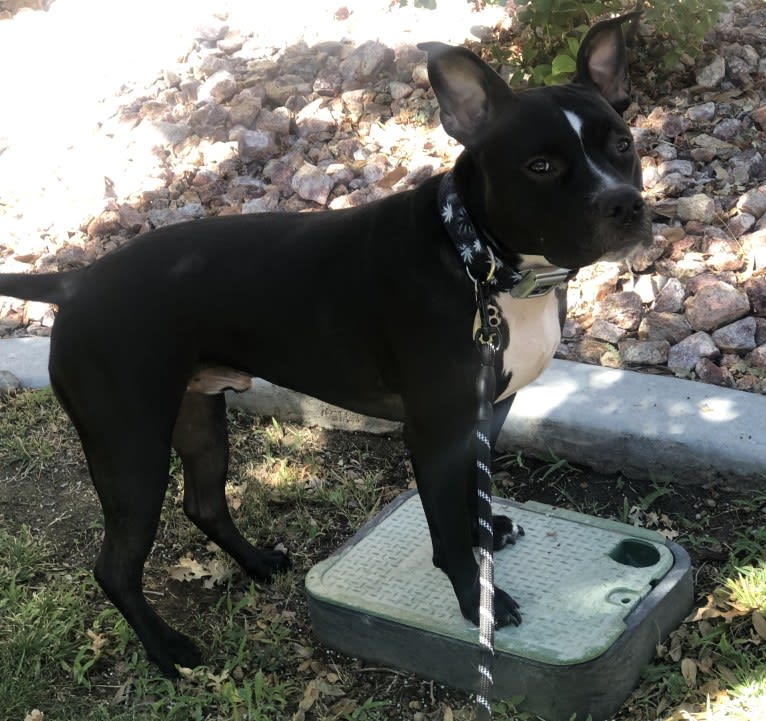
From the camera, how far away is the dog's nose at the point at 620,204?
246 cm

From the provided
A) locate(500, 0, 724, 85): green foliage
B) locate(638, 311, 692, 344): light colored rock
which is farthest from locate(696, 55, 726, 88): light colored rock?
locate(638, 311, 692, 344): light colored rock

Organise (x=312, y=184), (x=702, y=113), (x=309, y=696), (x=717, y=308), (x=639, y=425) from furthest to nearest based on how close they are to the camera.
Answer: (x=312, y=184) < (x=702, y=113) < (x=717, y=308) < (x=639, y=425) < (x=309, y=696)

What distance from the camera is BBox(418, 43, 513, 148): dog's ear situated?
2.62 metres

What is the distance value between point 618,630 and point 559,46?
3.11 metres

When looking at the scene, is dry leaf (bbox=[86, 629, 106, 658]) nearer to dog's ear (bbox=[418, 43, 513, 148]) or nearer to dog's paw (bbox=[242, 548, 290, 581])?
dog's paw (bbox=[242, 548, 290, 581])

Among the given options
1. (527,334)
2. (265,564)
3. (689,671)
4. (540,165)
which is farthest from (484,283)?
(265,564)

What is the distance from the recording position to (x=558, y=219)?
253cm

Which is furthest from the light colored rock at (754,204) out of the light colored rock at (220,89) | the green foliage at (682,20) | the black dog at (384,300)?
the light colored rock at (220,89)

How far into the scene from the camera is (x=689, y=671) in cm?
292

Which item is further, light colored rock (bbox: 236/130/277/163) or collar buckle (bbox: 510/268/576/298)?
light colored rock (bbox: 236/130/277/163)

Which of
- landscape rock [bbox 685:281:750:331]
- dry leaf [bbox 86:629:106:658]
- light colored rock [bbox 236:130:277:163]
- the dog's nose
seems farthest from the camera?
light colored rock [bbox 236:130:277:163]

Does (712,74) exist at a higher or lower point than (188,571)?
higher

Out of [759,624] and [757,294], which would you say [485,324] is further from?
[757,294]

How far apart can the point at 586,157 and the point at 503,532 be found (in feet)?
→ 4.10
